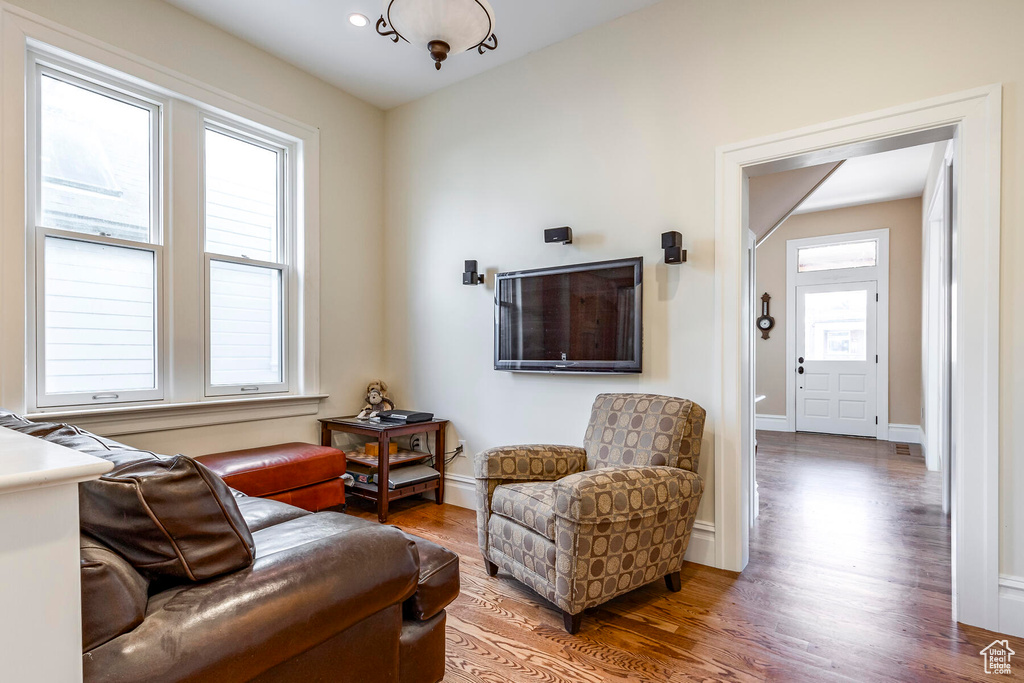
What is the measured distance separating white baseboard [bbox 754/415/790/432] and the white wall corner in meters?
1.18

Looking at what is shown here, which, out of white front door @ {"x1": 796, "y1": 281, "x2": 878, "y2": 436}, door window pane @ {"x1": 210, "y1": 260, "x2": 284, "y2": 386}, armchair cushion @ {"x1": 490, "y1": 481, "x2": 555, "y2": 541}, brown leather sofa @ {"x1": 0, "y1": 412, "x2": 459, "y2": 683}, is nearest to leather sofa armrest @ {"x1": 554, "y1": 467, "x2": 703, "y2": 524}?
armchair cushion @ {"x1": 490, "y1": 481, "x2": 555, "y2": 541}

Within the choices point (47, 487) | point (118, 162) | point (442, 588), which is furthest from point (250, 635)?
point (118, 162)

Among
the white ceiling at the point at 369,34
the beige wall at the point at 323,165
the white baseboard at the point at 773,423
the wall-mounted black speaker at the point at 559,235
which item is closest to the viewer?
the beige wall at the point at 323,165

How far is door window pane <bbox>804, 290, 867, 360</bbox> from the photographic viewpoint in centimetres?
688

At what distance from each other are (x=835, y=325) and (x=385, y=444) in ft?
21.0

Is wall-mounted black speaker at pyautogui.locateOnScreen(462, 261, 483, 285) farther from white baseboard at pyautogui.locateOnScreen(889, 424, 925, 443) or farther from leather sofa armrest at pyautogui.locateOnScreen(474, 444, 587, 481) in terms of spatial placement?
white baseboard at pyautogui.locateOnScreen(889, 424, 925, 443)

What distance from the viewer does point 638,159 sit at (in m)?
3.05

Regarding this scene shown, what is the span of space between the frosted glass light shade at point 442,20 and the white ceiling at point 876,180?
4165 millimetres

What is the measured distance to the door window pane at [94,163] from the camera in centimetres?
267

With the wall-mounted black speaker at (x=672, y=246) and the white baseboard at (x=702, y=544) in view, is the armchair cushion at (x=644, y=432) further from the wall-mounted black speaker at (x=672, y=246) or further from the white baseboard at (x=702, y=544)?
the wall-mounted black speaker at (x=672, y=246)

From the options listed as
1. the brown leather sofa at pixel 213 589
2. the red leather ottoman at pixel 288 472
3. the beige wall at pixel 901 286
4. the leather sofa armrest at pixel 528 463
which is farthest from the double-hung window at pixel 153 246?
the beige wall at pixel 901 286

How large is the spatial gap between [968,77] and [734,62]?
0.99 metres

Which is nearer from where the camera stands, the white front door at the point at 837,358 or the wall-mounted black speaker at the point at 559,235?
the wall-mounted black speaker at the point at 559,235

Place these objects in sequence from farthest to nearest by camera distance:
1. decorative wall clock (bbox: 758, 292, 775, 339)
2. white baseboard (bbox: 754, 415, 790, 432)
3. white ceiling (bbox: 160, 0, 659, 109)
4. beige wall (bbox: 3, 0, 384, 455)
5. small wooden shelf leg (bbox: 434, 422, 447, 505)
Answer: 1. decorative wall clock (bbox: 758, 292, 775, 339)
2. white baseboard (bbox: 754, 415, 790, 432)
3. small wooden shelf leg (bbox: 434, 422, 447, 505)
4. white ceiling (bbox: 160, 0, 659, 109)
5. beige wall (bbox: 3, 0, 384, 455)
